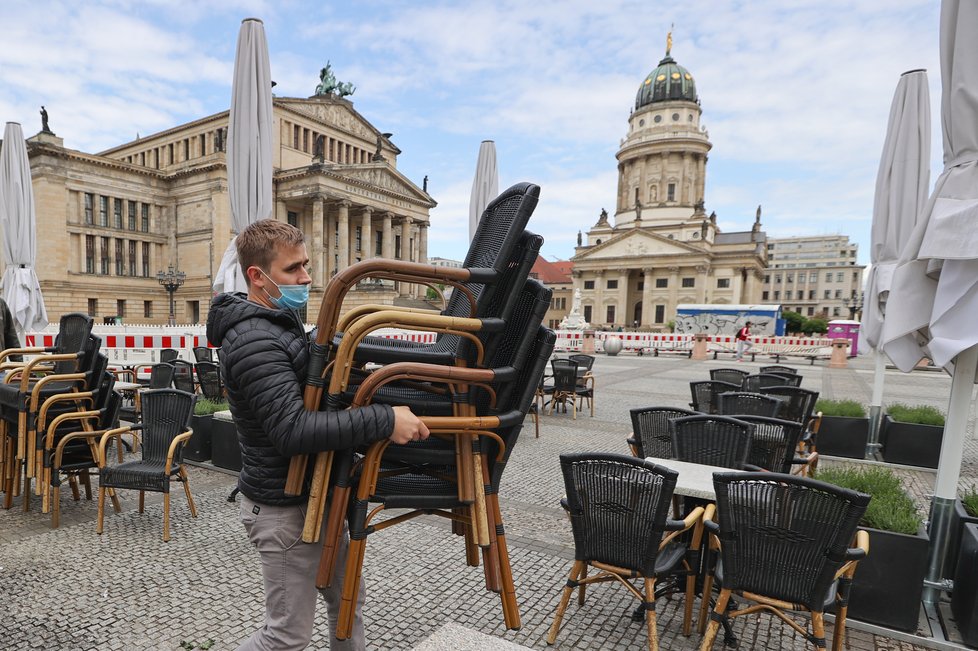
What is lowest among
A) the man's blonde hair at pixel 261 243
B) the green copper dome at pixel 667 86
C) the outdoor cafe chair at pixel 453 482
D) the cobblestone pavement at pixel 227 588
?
the cobblestone pavement at pixel 227 588

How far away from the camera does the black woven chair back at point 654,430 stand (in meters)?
4.91

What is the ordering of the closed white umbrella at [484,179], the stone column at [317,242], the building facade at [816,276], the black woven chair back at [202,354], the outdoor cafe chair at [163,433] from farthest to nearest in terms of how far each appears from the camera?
the building facade at [816,276] < the stone column at [317,242] < the black woven chair back at [202,354] < the closed white umbrella at [484,179] < the outdoor cafe chair at [163,433]

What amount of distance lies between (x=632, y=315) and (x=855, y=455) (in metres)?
72.3

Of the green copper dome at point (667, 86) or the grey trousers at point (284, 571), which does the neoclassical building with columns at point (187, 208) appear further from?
the green copper dome at point (667, 86)

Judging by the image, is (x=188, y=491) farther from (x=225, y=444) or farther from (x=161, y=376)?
(x=161, y=376)

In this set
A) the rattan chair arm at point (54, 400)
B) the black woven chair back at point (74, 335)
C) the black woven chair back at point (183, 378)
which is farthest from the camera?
the black woven chair back at point (183, 378)

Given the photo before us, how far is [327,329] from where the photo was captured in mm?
1442

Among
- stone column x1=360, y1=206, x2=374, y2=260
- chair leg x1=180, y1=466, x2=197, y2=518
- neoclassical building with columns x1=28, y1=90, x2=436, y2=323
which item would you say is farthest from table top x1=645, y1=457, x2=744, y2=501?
stone column x1=360, y1=206, x2=374, y2=260

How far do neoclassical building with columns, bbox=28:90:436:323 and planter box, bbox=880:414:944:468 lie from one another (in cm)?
2995

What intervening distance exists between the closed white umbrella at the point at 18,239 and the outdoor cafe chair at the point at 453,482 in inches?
423

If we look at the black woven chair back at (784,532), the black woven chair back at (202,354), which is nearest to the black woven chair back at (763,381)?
the black woven chair back at (784,532)

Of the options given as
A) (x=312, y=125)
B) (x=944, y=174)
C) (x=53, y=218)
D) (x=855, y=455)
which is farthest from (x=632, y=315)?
(x=944, y=174)

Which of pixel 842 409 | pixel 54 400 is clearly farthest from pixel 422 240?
pixel 54 400

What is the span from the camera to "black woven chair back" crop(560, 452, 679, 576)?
119 inches
